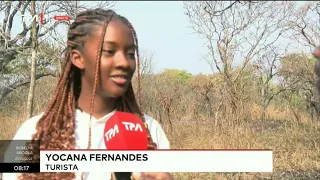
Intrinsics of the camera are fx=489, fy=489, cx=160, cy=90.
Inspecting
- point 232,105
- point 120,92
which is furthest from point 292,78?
point 120,92

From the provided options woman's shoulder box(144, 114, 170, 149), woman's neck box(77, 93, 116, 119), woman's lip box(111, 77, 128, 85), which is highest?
woman's lip box(111, 77, 128, 85)

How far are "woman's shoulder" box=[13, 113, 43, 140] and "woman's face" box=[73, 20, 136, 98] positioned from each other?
0.29 meters

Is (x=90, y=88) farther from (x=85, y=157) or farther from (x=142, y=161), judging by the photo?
(x=142, y=161)

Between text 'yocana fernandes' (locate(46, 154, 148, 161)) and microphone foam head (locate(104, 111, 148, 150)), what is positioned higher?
microphone foam head (locate(104, 111, 148, 150))

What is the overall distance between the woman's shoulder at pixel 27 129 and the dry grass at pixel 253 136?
58mm

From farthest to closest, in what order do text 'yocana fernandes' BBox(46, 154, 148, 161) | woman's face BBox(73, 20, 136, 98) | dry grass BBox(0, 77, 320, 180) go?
dry grass BBox(0, 77, 320, 180) → text 'yocana fernandes' BBox(46, 154, 148, 161) → woman's face BBox(73, 20, 136, 98)

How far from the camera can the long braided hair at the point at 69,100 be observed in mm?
2383

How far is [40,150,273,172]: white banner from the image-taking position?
246 centimetres

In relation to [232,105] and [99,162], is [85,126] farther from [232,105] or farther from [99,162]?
[232,105]

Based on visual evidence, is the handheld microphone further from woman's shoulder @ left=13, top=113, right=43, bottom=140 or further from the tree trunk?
the tree trunk

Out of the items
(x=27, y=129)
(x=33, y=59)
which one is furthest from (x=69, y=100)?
(x=33, y=59)

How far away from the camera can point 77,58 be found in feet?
7.77

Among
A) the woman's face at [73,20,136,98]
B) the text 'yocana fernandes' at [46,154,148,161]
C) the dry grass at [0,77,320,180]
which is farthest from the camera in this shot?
the dry grass at [0,77,320,180]

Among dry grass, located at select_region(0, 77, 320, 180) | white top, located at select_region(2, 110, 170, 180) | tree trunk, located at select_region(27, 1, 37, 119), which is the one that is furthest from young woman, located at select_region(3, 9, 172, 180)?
tree trunk, located at select_region(27, 1, 37, 119)
